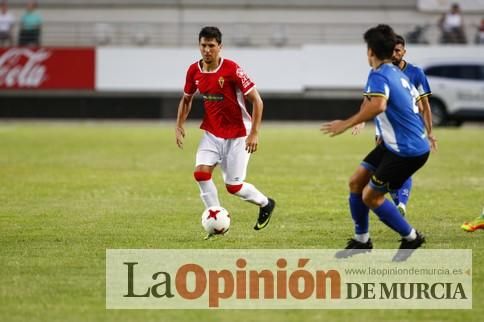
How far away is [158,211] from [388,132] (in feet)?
15.5

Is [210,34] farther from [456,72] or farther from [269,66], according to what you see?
[269,66]

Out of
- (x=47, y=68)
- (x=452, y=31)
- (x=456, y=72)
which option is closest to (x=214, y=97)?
(x=456, y=72)

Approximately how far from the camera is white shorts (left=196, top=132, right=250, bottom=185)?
10906mm

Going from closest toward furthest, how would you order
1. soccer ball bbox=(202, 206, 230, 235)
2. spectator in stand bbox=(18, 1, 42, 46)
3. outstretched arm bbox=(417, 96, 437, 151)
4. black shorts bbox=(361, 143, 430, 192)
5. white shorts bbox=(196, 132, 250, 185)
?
black shorts bbox=(361, 143, 430, 192)
soccer ball bbox=(202, 206, 230, 235)
white shorts bbox=(196, 132, 250, 185)
outstretched arm bbox=(417, 96, 437, 151)
spectator in stand bbox=(18, 1, 42, 46)

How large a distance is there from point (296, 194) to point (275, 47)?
21516 mm

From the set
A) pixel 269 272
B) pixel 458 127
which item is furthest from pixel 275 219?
pixel 458 127

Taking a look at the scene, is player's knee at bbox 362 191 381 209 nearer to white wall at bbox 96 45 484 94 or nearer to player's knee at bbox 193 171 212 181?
player's knee at bbox 193 171 212 181

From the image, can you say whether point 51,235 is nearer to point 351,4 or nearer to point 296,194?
point 296,194

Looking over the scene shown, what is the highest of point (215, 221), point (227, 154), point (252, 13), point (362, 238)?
point (227, 154)

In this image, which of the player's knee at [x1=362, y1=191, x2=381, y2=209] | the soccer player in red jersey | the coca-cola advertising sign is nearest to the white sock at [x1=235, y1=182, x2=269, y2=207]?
the soccer player in red jersey

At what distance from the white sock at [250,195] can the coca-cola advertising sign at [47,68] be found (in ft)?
81.0

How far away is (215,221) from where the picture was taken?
34.4 feet

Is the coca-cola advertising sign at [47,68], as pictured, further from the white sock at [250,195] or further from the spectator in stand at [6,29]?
the white sock at [250,195]

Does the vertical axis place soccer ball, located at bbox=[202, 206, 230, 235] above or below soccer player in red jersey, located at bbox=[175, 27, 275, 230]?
below
